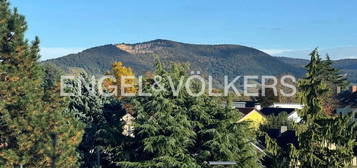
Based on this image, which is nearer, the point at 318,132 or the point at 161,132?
the point at 318,132

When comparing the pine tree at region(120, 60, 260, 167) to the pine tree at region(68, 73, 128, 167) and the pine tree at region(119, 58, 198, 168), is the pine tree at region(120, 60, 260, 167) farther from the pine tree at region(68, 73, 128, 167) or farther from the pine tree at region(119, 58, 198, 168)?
the pine tree at region(68, 73, 128, 167)

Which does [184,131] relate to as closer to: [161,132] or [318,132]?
[161,132]

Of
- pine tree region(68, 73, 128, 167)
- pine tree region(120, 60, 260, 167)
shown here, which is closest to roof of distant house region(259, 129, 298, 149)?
pine tree region(120, 60, 260, 167)

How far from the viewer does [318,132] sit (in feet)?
92.2

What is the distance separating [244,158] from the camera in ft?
110

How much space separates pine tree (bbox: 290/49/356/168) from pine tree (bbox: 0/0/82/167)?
12.3m

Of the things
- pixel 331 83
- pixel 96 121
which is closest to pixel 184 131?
pixel 96 121

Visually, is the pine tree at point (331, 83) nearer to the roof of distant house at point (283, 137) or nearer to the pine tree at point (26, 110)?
the roof of distant house at point (283, 137)

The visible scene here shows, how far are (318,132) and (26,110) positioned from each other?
53.6 ft

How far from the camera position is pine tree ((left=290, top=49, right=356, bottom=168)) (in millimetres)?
27703

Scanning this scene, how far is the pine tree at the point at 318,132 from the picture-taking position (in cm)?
2770

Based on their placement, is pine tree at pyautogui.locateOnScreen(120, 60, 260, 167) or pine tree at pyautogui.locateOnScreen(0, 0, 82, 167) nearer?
pine tree at pyautogui.locateOnScreen(0, 0, 82, 167)

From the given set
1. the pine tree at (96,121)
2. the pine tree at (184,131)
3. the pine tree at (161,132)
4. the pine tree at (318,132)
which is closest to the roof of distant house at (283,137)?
the pine tree at (184,131)

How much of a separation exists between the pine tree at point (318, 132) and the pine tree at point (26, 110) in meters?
12.3
